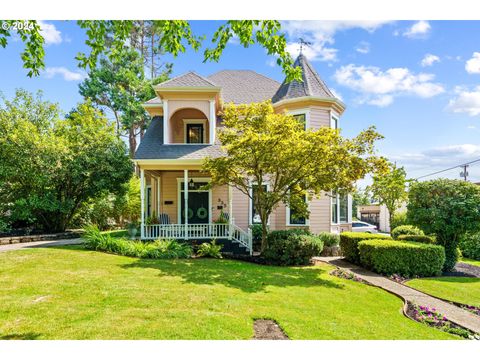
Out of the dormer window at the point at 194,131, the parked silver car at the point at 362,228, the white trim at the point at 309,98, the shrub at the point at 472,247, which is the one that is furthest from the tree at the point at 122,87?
the shrub at the point at 472,247

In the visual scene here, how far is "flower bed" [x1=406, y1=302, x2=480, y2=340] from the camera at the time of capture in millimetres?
4793

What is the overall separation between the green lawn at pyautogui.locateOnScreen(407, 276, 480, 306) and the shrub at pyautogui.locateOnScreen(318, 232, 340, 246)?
363 cm

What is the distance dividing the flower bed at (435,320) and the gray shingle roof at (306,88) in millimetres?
8871

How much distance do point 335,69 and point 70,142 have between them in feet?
39.6

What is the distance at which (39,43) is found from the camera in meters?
4.80

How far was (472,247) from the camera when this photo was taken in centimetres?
1261

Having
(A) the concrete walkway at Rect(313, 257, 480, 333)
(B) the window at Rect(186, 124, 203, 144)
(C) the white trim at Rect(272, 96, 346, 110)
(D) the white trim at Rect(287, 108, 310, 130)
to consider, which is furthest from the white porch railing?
(C) the white trim at Rect(272, 96, 346, 110)

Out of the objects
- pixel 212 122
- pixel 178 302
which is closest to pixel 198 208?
pixel 212 122

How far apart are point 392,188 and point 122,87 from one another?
68.2 feet

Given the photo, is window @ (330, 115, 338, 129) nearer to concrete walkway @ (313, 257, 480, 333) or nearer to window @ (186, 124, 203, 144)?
window @ (186, 124, 203, 144)
